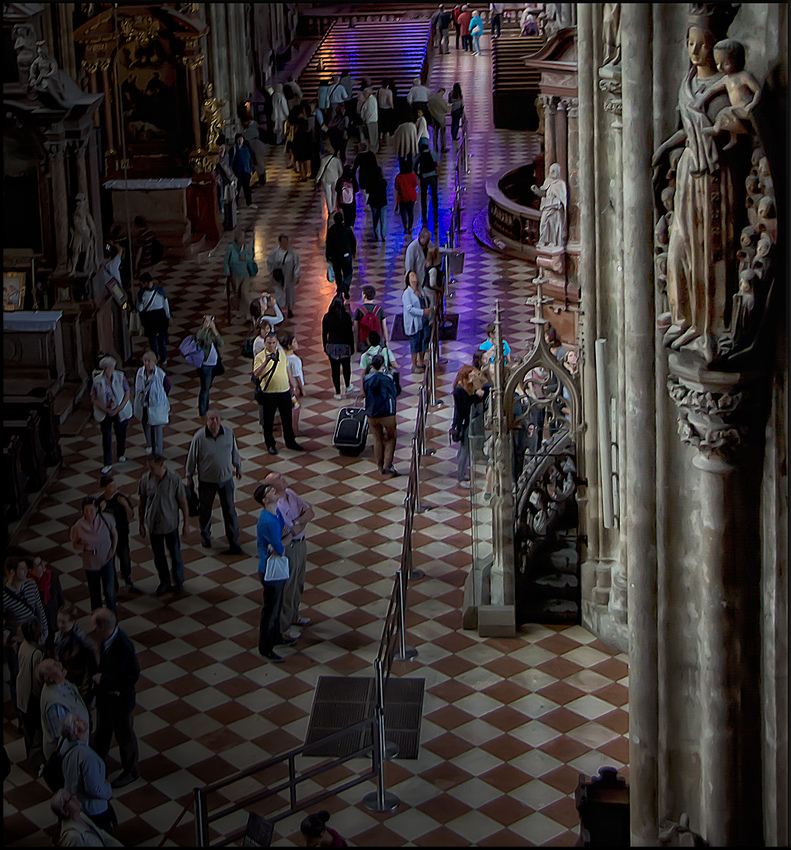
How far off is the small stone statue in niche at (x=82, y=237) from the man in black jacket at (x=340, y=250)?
3532 mm

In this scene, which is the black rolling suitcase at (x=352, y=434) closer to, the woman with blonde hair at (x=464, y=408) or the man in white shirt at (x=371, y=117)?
the woman with blonde hair at (x=464, y=408)

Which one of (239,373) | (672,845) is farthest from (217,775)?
(239,373)

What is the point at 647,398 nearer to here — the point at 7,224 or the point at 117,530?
the point at 117,530

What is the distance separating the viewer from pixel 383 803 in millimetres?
10086

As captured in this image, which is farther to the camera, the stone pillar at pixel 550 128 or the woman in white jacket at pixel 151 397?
the stone pillar at pixel 550 128

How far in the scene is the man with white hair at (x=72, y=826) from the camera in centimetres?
837

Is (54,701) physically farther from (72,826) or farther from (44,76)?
(44,76)

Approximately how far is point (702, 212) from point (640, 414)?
1.23 metres

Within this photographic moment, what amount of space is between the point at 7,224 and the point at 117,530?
7.01 m

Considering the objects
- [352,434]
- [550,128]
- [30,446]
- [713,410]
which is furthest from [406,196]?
[713,410]

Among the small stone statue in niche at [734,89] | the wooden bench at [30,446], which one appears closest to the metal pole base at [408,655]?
the wooden bench at [30,446]

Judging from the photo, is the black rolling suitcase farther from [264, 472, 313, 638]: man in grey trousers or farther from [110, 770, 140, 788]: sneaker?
[110, 770, 140, 788]: sneaker

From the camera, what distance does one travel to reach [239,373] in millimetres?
19062

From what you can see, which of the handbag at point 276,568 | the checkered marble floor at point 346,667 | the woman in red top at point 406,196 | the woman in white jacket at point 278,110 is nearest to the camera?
the checkered marble floor at point 346,667
